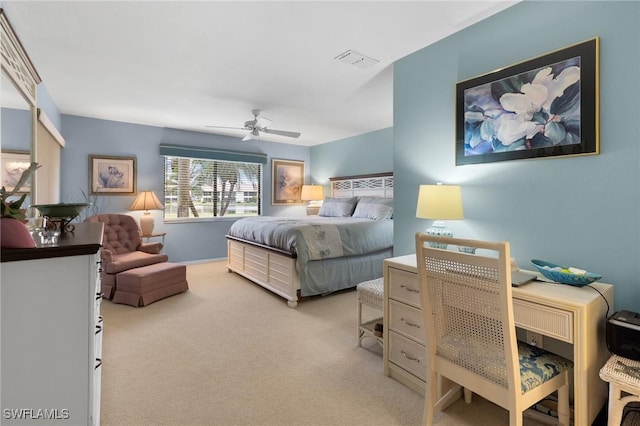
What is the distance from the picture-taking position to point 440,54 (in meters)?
2.41

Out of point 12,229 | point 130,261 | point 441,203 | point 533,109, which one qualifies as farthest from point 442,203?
point 130,261

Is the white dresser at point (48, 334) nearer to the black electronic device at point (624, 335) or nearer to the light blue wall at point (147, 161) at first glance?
the black electronic device at point (624, 335)

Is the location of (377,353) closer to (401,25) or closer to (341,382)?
(341,382)

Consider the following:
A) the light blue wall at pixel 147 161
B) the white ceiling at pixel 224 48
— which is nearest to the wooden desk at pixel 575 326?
the white ceiling at pixel 224 48

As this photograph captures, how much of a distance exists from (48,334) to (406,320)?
5.93 ft

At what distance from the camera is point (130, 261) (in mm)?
3592

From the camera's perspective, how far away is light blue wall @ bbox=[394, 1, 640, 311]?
1.54 metres

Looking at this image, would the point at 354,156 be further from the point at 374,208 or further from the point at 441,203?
the point at 441,203

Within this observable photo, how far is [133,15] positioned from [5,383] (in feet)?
7.13

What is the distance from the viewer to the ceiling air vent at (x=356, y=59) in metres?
2.57

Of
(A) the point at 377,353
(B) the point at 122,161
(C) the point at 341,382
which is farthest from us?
(B) the point at 122,161

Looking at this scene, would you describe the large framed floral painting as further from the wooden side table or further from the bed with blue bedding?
the bed with blue bedding

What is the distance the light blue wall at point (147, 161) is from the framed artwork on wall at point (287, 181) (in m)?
0.14

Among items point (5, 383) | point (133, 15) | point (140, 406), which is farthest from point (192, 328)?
point (133, 15)
